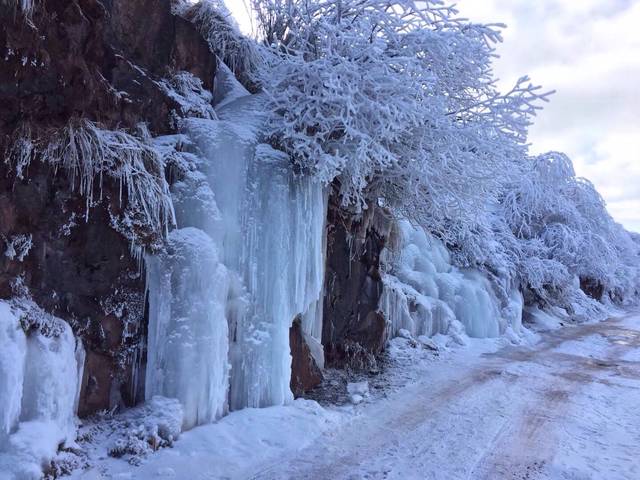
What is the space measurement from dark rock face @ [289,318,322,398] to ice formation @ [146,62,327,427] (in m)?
0.70

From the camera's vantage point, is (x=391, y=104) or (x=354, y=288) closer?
(x=391, y=104)

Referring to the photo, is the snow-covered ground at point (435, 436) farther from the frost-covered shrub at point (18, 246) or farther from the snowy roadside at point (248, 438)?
the frost-covered shrub at point (18, 246)

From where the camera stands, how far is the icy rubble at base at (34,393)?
3426 mm

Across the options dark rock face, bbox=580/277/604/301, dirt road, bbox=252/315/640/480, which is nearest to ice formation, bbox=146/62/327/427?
dirt road, bbox=252/315/640/480

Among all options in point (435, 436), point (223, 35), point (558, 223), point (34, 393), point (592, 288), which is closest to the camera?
point (34, 393)

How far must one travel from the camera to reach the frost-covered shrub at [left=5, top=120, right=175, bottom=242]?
4.19m

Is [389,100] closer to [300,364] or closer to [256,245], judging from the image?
[256,245]

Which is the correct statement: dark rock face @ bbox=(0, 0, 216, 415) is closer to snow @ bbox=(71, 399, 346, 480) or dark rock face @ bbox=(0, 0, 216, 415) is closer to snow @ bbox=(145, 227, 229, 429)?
snow @ bbox=(145, 227, 229, 429)

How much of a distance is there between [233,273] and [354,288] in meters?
4.19

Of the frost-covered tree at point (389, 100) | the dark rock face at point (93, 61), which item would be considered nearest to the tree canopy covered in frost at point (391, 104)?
the frost-covered tree at point (389, 100)

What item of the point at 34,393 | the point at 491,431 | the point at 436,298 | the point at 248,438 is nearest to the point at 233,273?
the point at 248,438

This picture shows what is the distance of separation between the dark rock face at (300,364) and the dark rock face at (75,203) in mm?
2530

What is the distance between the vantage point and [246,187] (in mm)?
5918

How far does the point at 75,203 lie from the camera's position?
4570mm
